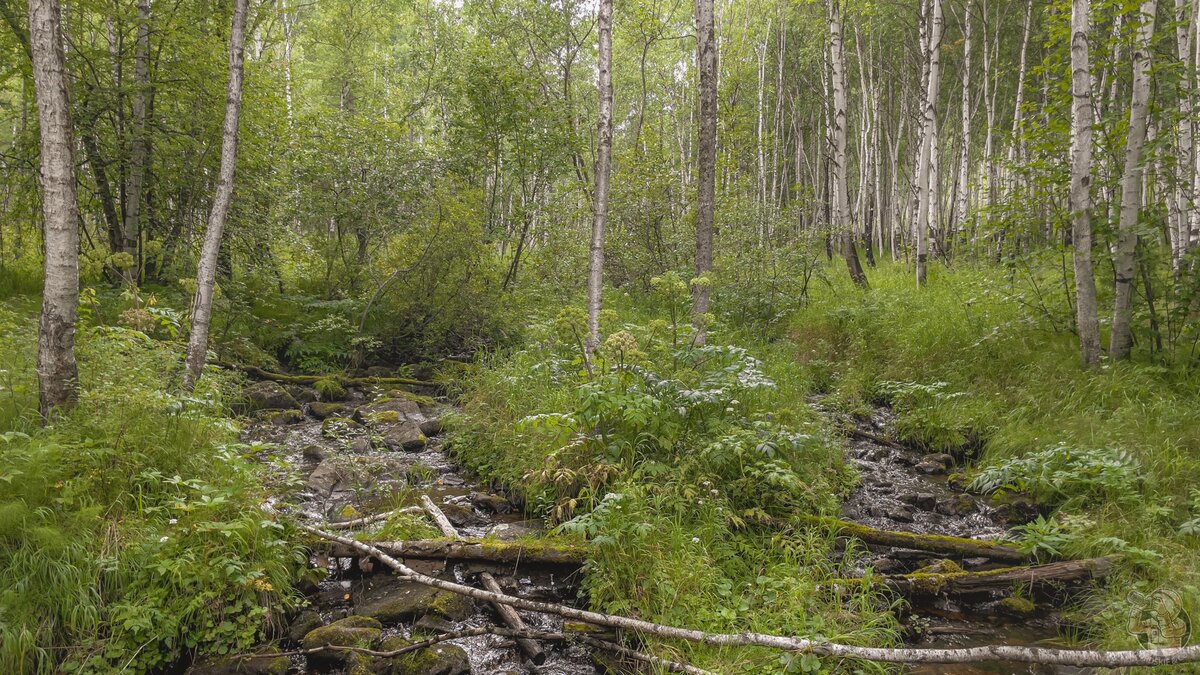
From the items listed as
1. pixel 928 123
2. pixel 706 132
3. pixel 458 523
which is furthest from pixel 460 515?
pixel 928 123

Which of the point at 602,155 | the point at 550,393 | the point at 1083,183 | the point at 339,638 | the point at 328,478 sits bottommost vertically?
the point at 339,638

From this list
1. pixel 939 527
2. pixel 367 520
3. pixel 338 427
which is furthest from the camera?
pixel 338 427

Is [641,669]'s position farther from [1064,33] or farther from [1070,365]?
[1064,33]

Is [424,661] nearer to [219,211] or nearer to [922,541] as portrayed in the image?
[922,541]

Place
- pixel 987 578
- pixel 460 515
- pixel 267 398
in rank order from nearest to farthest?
pixel 987 578 < pixel 460 515 < pixel 267 398

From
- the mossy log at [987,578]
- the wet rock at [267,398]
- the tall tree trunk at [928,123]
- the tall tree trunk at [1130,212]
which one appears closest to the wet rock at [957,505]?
the mossy log at [987,578]

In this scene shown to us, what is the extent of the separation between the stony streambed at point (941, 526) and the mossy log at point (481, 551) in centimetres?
259

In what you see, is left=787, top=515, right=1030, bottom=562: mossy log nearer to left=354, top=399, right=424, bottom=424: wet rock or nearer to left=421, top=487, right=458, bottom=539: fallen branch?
left=421, top=487, right=458, bottom=539: fallen branch

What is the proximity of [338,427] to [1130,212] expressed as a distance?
10373 mm

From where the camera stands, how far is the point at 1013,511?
6.11m

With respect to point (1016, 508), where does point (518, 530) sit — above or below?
below

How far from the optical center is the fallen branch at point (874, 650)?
10.1ft

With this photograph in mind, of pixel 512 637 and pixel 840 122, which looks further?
pixel 840 122

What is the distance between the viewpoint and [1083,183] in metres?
7.43
